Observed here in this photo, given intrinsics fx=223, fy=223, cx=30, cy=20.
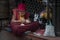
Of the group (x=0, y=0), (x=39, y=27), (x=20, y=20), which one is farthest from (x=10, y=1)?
(x=39, y=27)

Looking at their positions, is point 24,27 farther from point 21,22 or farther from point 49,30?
point 49,30

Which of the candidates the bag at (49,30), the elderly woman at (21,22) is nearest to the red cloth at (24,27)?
the elderly woman at (21,22)

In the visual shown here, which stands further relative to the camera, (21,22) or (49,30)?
(21,22)

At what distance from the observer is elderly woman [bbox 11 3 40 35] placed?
1.93m

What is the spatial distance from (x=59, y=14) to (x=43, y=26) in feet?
0.67

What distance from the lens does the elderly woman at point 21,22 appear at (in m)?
1.93

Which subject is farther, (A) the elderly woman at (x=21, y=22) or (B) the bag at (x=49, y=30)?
(A) the elderly woman at (x=21, y=22)

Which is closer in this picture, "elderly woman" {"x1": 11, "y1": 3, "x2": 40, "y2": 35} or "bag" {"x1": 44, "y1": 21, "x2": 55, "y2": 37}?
"bag" {"x1": 44, "y1": 21, "x2": 55, "y2": 37}

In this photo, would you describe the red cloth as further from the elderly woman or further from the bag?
the bag

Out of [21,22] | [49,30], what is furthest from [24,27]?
[49,30]

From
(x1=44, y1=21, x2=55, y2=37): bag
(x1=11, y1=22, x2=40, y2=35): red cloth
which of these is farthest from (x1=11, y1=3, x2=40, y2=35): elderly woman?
(x1=44, y1=21, x2=55, y2=37): bag

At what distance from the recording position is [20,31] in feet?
6.34

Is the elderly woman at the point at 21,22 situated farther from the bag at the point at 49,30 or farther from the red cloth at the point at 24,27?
the bag at the point at 49,30

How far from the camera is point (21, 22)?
1.99m
